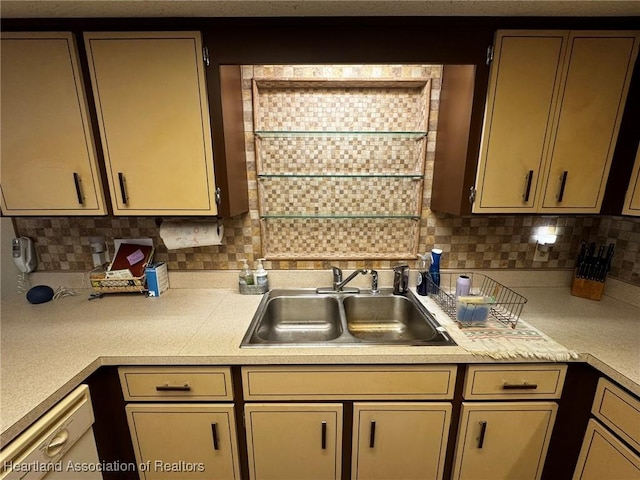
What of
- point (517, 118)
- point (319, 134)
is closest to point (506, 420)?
point (517, 118)

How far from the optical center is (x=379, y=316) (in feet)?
4.96

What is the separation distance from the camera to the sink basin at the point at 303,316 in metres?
1.44

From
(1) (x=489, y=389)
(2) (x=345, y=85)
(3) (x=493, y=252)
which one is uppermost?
(2) (x=345, y=85)

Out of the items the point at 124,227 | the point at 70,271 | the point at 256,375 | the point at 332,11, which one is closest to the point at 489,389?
the point at 256,375

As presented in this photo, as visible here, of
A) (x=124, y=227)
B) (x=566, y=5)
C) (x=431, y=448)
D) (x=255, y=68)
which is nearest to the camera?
(x=566, y=5)

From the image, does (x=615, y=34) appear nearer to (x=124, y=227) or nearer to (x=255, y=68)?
(x=255, y=68)

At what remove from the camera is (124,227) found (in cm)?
151

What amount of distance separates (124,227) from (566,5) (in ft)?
7.20

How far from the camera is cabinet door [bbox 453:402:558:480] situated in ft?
3.52

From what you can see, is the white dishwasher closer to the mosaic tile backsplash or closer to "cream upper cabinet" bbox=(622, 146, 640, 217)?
the mosaic tile backsplash

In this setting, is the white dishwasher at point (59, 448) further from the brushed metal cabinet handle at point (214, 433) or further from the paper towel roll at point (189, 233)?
the paper towel roll at point (189, 233)

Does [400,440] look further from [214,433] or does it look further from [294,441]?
[214,433]

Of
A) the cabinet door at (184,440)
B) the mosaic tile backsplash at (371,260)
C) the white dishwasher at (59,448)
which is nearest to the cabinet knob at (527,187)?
the mosaic tile backsplash at (371,260)

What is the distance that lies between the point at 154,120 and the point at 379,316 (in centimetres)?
143
